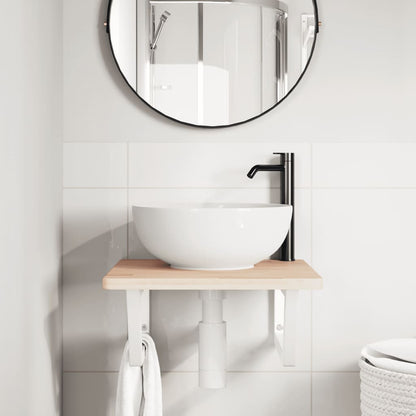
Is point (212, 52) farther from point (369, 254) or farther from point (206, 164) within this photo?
point (369, 254)

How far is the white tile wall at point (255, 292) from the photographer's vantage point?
1.74 meters

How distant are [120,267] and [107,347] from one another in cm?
35

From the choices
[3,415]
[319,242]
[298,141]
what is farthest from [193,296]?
[3,415]

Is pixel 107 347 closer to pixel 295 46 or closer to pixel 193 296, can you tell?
pixel 193 296

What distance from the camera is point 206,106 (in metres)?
1.71

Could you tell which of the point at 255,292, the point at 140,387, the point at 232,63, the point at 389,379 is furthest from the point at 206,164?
the point at 389,379

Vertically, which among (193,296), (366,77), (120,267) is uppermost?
(366,77)

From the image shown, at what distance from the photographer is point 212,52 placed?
1708 millimetres

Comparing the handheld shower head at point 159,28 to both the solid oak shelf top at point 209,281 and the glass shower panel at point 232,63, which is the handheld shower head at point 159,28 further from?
the solid oak shelf top at point 209,281

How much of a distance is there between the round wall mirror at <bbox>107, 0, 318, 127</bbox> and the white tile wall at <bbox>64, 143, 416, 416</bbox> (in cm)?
13

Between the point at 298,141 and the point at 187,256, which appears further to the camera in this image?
the point at 298,141

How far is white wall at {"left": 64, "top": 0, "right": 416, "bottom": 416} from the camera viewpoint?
1.73 meters

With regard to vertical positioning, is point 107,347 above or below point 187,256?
below

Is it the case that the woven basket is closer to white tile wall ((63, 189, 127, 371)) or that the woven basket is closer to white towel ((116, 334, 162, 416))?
white towel ((116, 334, 162, 416))
